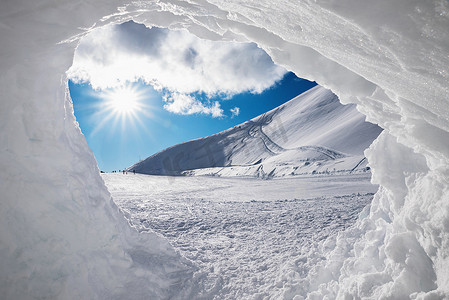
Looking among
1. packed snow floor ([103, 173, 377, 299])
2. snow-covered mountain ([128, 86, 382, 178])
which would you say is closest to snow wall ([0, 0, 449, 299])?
packed snow floor ([103, 173, 377, 299])

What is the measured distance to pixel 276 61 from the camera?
4.83 metres

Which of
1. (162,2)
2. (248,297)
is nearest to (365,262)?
(248,297)

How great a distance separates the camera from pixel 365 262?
161 inches

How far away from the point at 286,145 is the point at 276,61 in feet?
186

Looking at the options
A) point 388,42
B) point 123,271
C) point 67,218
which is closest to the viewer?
point 388,42

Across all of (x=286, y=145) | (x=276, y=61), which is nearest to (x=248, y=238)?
(x=276, y=61)

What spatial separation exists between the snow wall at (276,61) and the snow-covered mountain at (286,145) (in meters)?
27.4

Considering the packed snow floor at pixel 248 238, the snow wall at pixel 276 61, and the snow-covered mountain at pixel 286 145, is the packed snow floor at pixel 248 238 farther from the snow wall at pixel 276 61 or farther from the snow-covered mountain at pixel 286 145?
the snow-covered mountain at pixel 286 145

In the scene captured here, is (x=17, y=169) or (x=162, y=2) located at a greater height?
(x=162, y=2)

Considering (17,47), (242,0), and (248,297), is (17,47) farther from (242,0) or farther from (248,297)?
(248,297)

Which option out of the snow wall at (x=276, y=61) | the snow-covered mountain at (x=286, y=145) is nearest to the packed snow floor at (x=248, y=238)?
the snow wall at (x=276, y=61)

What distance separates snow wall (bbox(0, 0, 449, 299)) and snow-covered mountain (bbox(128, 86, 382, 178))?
2743 centimetres

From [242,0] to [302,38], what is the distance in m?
0.90

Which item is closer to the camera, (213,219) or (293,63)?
(293,63)
